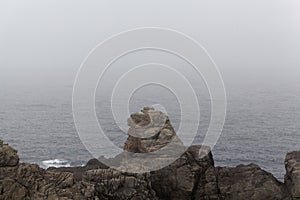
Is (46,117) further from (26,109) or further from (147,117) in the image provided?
(147,117)

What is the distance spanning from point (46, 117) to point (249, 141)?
62780 millimetres

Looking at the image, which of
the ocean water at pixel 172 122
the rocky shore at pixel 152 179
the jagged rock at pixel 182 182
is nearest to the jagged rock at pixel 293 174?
the rocky shore at pixel 152 179

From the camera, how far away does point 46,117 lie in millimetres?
129250

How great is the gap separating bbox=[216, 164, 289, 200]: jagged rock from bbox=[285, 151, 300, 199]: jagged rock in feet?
2.87

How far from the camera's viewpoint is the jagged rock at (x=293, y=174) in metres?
44.9

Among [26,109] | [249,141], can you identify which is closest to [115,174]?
[249,141]

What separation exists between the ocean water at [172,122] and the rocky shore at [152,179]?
28.1 metres

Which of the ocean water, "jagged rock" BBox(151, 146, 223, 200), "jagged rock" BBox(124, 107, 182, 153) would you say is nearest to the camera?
"jagged rock" BBox(151, 146, 223, 200)

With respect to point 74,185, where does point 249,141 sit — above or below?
below

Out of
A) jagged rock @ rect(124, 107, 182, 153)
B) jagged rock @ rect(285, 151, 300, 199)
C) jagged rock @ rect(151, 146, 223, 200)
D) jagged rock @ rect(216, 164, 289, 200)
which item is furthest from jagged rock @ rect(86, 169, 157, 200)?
jagged rock @ rect(285, 151, 300, 199)

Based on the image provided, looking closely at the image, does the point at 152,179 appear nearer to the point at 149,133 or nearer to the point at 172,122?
the point at 149,133

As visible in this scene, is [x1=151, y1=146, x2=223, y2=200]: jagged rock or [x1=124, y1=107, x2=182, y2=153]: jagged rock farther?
[x1=124, y1=107, x2=182, y2=153]: jagged rock

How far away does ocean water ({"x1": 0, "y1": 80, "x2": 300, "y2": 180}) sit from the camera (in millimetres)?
85600

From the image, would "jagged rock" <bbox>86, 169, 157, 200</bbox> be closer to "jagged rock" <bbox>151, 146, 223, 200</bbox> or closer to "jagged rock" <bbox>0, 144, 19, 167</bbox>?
"jagged rock" <bbox>151, 146, 223, 200</bbox>
